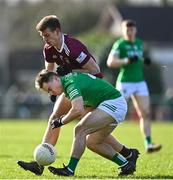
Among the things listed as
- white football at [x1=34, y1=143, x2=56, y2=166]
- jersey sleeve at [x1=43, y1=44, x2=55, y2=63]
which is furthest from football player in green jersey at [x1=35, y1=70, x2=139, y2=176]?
jersey sleeve at [x1=43, y1=44, x2=55, y2=63]

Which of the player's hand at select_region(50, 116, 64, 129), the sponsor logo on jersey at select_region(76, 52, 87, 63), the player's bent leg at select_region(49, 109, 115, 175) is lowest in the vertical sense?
the player's bent leg at select_region(49, 109, 115, 175)

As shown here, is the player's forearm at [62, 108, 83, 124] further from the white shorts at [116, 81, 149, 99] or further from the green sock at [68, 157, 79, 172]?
the white shorts at [116, 81, 149, 99]

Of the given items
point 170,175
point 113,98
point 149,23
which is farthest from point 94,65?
point 149,23

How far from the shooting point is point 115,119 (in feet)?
34.4

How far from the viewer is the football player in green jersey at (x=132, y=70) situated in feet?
51.8

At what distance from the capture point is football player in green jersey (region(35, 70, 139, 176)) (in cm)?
1006

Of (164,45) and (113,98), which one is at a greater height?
(113,98)

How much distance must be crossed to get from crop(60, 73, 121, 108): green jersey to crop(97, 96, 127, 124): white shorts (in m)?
0.06

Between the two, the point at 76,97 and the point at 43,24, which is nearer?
the point at 76,97

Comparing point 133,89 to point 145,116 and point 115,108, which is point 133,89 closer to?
point 145,116

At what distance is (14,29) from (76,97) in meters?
72.3

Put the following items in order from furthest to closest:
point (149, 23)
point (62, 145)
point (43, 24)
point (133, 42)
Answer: point (149, 23)
point (62, 145)
point (133, 42)
point (43, 24)

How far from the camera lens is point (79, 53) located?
36.5ft

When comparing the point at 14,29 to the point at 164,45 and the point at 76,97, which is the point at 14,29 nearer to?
the point at 164,45
